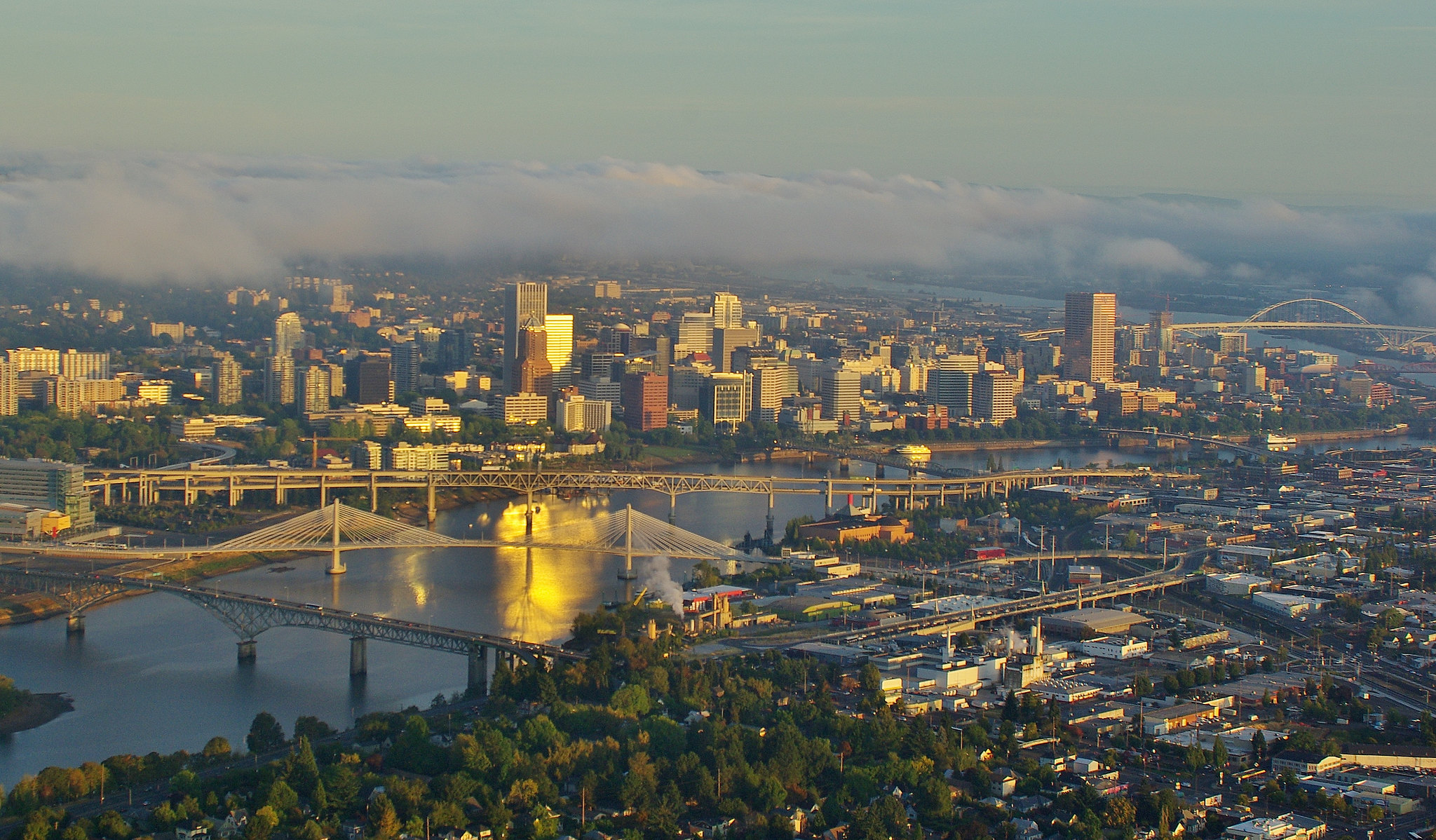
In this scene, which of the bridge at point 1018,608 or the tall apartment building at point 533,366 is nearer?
the bridge at point 1018,608

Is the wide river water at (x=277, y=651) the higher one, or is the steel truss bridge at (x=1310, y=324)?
the steel truss bridge at (x=1310, y=324)

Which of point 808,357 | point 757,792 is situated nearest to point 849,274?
point 808,357

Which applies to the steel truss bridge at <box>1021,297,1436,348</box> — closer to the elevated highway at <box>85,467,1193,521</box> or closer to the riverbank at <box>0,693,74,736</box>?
→ the elevated highway at <box>85,467,1193,521</box>

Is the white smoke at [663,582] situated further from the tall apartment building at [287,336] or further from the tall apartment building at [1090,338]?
the tall apartment building at [1090,338]

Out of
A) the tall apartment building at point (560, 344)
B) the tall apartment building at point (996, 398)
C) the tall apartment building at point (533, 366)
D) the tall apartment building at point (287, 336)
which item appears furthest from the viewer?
the tall apartment building at point (287, 336)

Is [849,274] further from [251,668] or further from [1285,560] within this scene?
[251,668]

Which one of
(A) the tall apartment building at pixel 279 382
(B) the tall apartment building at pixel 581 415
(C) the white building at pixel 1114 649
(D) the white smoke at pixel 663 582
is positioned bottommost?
(C) the white building at pixel 1114 649

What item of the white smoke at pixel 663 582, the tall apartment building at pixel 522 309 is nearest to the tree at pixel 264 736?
the white smoke at pixel 663 582
